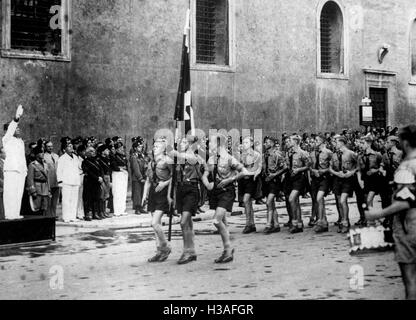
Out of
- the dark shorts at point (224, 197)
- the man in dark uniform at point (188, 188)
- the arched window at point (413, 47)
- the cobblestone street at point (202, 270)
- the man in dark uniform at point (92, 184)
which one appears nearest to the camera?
the cobblestone street at point (202, 270)

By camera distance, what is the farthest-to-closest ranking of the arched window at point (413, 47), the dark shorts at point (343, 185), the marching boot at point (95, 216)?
the arched window at point (413, 47) → the marching boot at point (95, 216) → the dark shorts at point (343, 185)

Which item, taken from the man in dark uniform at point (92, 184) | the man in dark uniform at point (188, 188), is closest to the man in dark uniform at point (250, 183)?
the man in dark uniform at point (188, 188)

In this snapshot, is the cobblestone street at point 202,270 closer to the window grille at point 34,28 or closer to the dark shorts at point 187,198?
the dark shorts at point 187,198

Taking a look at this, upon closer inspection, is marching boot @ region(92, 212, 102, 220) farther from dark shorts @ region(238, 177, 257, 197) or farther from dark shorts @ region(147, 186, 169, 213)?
dark shorts @ region(147, 186, 169, 213)

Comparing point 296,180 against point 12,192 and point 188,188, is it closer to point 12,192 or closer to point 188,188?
point 188,188

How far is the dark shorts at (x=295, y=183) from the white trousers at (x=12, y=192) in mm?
5093

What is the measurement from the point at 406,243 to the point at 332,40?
21461mm

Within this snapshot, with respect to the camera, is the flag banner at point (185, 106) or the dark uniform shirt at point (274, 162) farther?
the dark uniform shirt at point (274, 162)

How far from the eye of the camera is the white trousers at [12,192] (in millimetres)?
12195

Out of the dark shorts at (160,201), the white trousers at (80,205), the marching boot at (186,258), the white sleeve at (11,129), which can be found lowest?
the marching boot at (186,258)

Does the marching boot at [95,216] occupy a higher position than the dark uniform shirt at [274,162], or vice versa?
the dark uniform shirt at [274,162]

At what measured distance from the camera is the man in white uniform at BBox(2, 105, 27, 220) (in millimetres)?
12188

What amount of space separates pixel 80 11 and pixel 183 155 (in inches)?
417

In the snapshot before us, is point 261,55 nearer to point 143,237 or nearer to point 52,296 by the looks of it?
point 143,237
